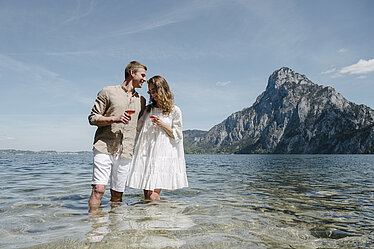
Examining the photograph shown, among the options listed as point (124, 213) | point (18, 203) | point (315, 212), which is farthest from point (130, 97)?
point (315, 212)

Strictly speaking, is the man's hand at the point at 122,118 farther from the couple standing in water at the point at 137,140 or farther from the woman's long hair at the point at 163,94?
the woman's long hair at the point at 163,94

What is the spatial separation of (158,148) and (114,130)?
1.08m

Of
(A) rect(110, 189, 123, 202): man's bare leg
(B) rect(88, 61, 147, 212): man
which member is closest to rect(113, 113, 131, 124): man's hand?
(B) rect(88, 61, 147, 212): man

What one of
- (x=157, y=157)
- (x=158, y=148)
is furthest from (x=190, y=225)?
(x=158, y=148)

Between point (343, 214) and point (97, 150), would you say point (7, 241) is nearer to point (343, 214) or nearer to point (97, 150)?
point (97, 150)

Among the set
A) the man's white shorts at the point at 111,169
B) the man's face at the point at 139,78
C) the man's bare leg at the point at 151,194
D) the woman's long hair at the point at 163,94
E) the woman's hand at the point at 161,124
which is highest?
the man's face at the point at 139,78

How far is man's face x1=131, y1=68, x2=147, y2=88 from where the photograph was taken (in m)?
5.39

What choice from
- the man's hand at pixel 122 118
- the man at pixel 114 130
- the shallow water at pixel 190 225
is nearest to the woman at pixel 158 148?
the man at pixel 114 130

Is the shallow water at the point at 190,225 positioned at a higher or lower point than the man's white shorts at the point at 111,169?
lower

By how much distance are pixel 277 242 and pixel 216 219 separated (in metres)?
1.54

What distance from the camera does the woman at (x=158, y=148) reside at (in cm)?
561

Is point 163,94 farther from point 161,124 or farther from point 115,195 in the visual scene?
point 115,195

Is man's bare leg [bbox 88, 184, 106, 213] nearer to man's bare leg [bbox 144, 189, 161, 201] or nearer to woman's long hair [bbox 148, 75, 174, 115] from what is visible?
man's bare leg [bbox 144, 189, 161, 201]

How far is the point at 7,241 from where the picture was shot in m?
3.65
